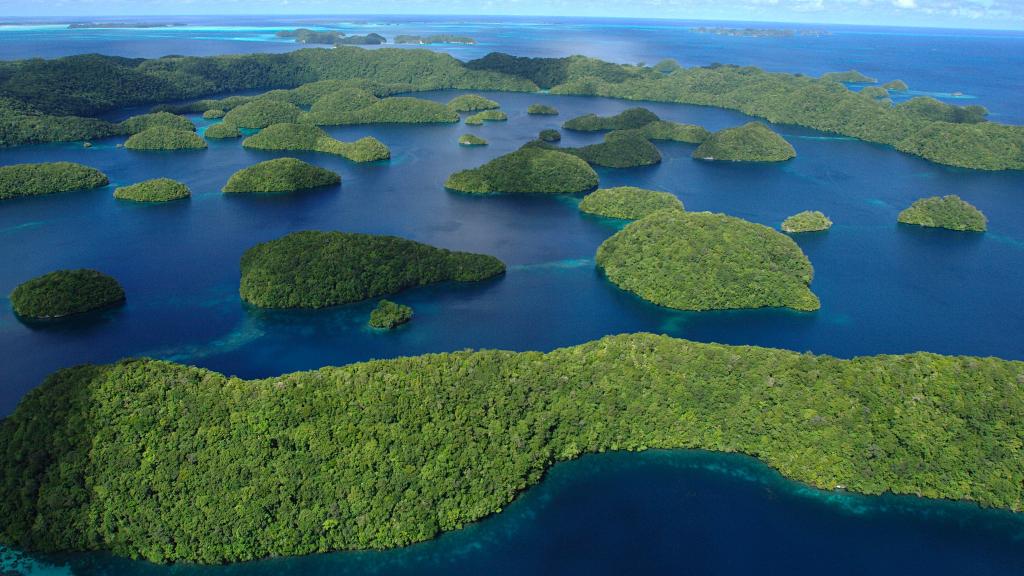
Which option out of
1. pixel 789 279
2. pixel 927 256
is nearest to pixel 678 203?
pixel 789 279

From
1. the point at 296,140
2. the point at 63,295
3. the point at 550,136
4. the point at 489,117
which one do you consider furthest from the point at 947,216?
the point at 296,140

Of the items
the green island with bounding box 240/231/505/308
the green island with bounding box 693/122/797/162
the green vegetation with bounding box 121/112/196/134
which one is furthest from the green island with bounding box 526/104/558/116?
the green island with bounding box 240/231/505/308

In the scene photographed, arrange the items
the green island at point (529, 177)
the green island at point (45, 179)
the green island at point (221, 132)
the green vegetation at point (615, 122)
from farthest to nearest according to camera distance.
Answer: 1. the green vegetation at point (615, 122)
2. the green island at point (221, 132)
3. the green island at point (529, 177)
4. the green island at point (45, 179)

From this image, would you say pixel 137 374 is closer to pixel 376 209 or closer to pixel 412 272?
pixel 412 272

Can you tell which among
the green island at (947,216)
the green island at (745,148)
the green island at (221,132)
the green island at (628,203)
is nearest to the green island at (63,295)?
the green island at (628,203)

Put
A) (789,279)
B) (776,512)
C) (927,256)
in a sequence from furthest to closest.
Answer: (927,256)
(789,279)
(776,512)

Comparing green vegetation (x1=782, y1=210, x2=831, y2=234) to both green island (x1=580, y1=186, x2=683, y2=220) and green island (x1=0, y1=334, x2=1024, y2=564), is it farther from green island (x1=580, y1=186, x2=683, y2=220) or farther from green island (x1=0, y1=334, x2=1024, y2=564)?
green island (x1=0, y1=334, x2=1024, y2=564)

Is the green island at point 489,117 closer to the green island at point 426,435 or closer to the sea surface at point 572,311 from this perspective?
the sea surface at point 572,311
